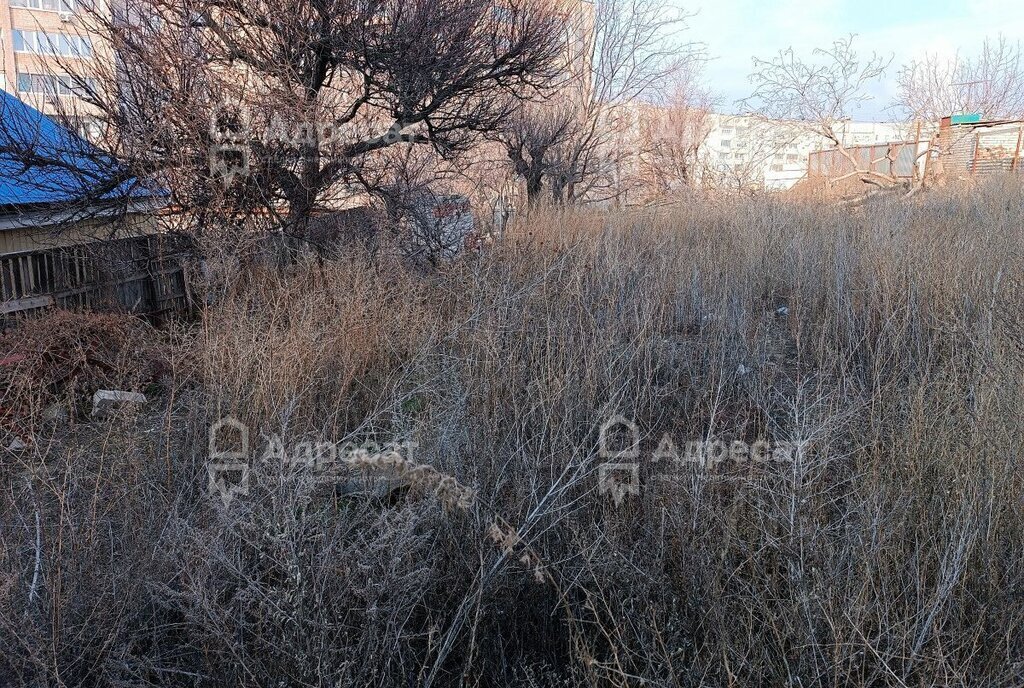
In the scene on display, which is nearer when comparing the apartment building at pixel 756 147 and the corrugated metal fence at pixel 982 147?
the corrugated metal fence at pixel 982 147

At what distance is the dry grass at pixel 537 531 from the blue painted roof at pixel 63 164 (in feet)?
8.09

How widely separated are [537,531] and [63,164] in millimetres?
5244

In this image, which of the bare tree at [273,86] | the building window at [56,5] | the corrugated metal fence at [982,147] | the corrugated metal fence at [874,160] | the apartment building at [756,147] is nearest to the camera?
the bare tree at [273,86]

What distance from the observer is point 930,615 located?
1.98 metres

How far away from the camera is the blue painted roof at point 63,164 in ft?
18.6

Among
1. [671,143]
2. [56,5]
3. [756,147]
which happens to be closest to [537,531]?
[671,143]

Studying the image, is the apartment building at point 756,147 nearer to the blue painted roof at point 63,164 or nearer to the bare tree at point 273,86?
the bare tree at point 273,86

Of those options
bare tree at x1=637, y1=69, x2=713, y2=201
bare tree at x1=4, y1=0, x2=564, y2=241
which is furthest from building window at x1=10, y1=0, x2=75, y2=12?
bare tree at x1=637, y1=69, x2=713, y2=201

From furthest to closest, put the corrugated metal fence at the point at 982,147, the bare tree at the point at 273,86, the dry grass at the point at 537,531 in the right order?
the corrugated metal fence at the point at 982,147, the bare tree at the point at 273,86, the dry grass at the point at 537,531

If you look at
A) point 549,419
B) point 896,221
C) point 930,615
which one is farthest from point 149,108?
point 896,221

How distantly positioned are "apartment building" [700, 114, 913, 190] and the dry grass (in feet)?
39.6

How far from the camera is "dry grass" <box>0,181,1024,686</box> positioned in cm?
211

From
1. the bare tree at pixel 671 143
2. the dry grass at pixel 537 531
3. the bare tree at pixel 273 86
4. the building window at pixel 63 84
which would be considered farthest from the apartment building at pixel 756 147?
the dry grass at pixel 537 531

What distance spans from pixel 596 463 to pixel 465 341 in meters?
1.45
